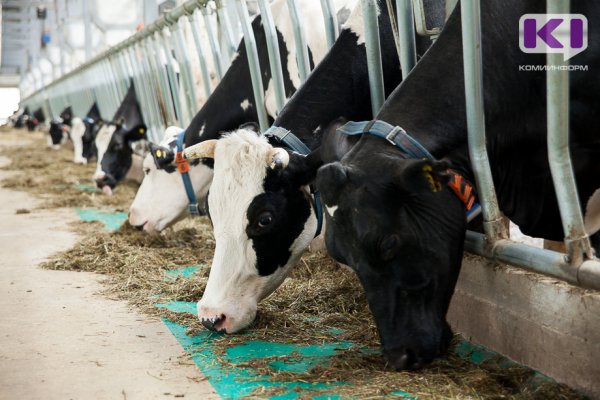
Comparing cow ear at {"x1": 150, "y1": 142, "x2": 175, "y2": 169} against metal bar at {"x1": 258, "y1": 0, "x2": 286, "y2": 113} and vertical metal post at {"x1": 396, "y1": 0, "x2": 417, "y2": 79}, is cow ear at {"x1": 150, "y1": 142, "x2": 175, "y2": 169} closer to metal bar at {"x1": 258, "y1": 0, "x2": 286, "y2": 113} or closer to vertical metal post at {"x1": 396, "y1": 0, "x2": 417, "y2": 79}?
metal bar at {"x1": 258, "y1": 0, "x2": 286, "y2": 113}

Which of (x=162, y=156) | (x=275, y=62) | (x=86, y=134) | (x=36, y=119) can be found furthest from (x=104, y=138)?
(x=36, y=119)

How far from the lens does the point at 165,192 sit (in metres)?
5.81

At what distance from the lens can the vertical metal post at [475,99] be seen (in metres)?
2.61

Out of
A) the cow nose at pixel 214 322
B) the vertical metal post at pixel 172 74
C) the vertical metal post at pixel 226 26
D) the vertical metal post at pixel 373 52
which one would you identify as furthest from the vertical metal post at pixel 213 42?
the cow nose at pixel 214 322

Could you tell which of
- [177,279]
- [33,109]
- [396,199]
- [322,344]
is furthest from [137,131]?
[33,109]

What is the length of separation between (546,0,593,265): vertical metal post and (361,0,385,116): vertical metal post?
1.25 meters

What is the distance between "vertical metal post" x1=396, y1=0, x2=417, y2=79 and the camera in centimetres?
336

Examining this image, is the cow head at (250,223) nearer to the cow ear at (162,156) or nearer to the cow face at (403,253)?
the cow face at (403,253)

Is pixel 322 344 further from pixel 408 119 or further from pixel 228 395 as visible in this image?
pixel 408 119

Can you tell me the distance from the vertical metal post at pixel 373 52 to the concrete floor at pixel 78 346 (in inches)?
56.4

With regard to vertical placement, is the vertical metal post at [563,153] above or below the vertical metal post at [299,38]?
below

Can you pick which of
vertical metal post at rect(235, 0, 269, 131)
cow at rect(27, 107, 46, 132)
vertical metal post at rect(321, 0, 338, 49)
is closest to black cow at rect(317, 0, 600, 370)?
vertical metal post at rect(321, 0, 338, 49)

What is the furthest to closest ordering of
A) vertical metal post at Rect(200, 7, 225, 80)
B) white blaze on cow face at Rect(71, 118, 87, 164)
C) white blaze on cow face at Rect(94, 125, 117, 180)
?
1. white blaze on cow face at Rect(71, 118, 87, 164)
2. white blaze on cow face at Rect(94, 125, 117, 180)
3. vertical metal post at Rect(200, 7, 225, 80)

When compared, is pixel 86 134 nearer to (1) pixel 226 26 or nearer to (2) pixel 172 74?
(2) pixel 172 74
